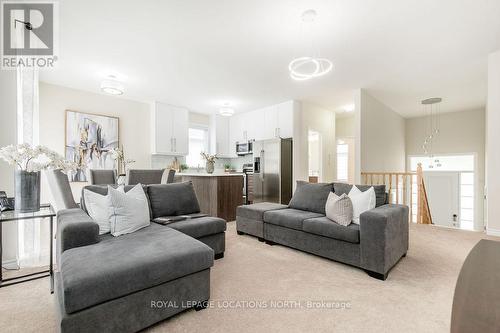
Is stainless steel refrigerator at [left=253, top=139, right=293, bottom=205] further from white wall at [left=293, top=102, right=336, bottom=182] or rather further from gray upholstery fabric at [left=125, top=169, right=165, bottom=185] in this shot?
gray upholstery fabric at [left=125, top=169, right=165, bottom=185]

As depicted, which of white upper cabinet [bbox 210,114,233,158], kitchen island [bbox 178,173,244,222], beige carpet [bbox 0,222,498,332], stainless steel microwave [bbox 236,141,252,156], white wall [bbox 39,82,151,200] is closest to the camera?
beige carpet [bbox 0,222,498,332]

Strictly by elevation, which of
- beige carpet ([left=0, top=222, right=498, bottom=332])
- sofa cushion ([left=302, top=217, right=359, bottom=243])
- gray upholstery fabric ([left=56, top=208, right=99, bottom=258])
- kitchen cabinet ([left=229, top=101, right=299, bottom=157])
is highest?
kitchen cabinet ([left=229, top=101, right=299, bottom=157])

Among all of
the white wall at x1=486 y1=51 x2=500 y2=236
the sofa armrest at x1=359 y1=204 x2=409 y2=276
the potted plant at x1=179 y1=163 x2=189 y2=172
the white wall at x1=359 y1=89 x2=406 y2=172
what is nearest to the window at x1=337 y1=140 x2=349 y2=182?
the white wall at x1=359 y1=89 x2=406 y2=172

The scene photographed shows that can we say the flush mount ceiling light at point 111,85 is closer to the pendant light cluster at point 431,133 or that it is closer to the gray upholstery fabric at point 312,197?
the gray upholstery fabric at point 312,197

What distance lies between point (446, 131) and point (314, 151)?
377cm

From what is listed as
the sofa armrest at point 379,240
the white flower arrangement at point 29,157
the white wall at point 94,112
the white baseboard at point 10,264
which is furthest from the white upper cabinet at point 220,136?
→ the sofa armrest at point 379,240

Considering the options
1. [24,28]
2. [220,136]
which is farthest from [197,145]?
[24,28]

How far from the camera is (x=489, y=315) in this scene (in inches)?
26.7

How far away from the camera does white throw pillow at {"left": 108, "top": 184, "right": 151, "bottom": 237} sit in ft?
6.79

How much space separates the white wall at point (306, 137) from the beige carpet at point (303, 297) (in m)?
3.18

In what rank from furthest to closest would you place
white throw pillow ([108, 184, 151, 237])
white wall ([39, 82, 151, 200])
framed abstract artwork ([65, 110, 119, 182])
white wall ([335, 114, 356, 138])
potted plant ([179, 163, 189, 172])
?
white wall ([335, 114, 356, 138]), potted plant ([179, 163, 189, 172]), framed abstract artwork ([65, 110, 119, 182]), white wall ([39, 82, 151, 200]), white throw pillow ([108, 184, 151, 237])

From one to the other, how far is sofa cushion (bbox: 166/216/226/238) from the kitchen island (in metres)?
1.52

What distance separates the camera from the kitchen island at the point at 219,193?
4207mm

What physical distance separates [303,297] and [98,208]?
1.92 metres
